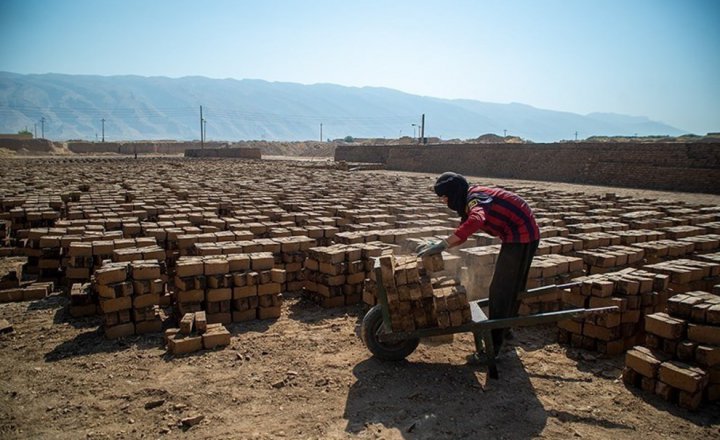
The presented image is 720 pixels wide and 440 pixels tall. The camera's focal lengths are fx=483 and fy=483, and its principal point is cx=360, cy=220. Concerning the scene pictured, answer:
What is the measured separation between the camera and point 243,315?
5.76 metres

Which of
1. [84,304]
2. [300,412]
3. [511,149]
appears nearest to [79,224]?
[84,304]

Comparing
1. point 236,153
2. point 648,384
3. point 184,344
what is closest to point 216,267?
point 184,344

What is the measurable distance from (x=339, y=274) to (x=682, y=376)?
149 inches

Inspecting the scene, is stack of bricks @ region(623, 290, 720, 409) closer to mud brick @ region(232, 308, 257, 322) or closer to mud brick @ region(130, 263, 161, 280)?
mud brick @ region(232, 308, 257, 322)

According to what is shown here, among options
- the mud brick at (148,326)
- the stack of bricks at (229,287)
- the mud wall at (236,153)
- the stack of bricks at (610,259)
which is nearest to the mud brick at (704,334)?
the stack of bricks at (610,259)

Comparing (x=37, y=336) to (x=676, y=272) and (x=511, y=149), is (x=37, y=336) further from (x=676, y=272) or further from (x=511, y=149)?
(x=511, y=149)

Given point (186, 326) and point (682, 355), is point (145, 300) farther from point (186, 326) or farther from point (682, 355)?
point (682, 355)

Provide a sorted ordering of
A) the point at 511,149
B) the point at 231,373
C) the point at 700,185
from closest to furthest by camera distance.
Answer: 1. the point at 231,373
2. the point at 700,185
3. the point at 511,149

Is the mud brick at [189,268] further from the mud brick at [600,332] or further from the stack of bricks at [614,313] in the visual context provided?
the mud brick at [600,332]

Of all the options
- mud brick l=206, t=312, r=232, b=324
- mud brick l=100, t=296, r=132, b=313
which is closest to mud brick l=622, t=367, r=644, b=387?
mud brick l=206, t=312, r=232, b=324

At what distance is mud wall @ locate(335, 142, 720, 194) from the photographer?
2084 centimetres

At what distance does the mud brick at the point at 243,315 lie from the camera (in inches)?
226

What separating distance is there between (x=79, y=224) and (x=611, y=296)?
832 cm

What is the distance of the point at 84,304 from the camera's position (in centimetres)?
582
